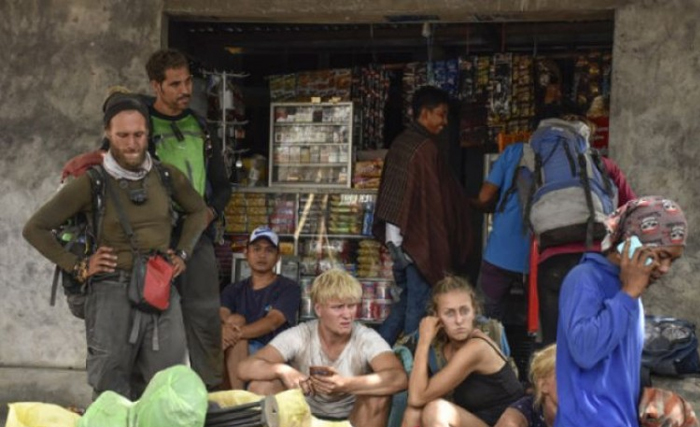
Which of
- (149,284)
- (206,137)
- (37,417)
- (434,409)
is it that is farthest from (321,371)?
(37,417)

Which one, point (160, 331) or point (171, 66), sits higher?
point (171, 66)

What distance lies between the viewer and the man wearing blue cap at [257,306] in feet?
25.3

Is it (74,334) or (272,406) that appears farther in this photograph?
(74,334)

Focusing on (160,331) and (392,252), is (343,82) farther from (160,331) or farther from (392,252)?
(160,331)

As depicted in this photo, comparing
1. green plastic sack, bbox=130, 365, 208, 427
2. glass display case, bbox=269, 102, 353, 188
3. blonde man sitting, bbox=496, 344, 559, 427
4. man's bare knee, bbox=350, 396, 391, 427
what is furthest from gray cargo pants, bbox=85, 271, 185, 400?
glass display case, bbox=269, 102, 353, 188

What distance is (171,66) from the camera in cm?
651

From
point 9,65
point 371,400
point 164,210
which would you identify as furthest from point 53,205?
point 9,65

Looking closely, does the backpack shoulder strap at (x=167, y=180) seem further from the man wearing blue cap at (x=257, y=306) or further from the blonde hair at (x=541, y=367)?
the blonde hair at (x=541, y=367)

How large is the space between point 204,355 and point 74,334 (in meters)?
1.67

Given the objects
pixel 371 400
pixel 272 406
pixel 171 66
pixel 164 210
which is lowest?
pixel 371 400

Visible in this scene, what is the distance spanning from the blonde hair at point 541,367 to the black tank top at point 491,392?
0.76m

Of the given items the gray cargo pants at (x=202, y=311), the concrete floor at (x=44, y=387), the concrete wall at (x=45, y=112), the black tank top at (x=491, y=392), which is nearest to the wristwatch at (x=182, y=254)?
the gray cargo pants at (x=202, y=311)

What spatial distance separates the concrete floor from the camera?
7875mm

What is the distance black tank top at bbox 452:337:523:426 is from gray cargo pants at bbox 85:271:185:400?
1385 mm
